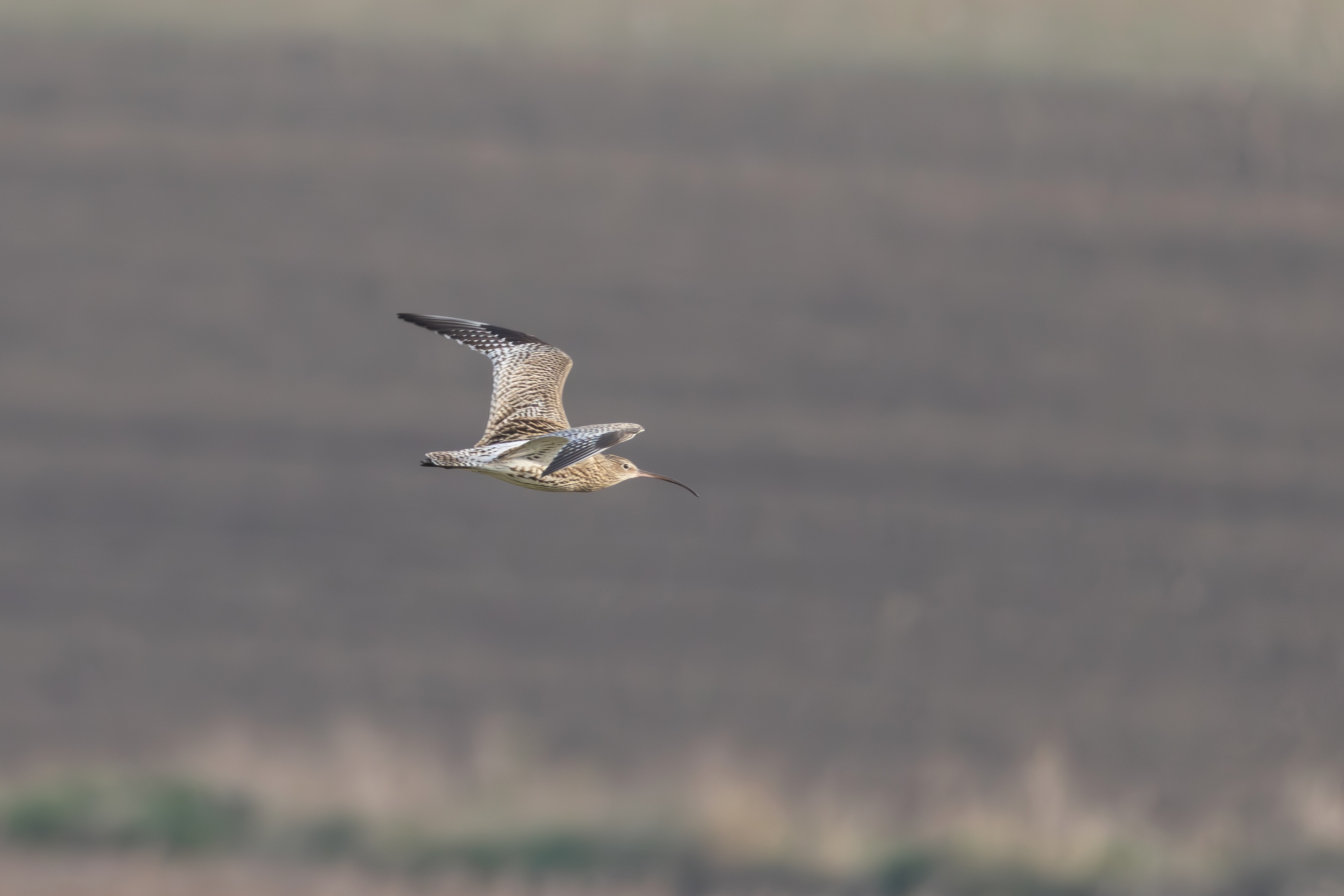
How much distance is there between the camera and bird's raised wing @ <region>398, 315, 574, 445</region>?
3366 cm

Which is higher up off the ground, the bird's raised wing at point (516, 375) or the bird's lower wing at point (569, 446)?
the bird's raised wing at point (516, 375)

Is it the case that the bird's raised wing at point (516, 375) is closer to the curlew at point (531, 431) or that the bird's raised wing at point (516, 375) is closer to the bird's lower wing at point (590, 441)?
the curlew at point (531, 431)

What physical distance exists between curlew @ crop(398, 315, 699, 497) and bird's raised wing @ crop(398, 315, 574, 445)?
0.02 m

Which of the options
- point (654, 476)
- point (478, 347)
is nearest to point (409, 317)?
point (478, 347)

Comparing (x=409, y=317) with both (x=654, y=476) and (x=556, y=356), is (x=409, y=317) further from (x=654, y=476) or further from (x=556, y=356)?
(x=654, y=476)

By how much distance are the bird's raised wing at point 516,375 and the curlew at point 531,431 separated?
0.07 feet

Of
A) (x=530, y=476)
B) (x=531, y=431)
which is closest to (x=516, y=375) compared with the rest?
(x=531, y=431)

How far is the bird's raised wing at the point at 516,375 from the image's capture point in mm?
33656

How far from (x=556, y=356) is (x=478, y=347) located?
2348mm

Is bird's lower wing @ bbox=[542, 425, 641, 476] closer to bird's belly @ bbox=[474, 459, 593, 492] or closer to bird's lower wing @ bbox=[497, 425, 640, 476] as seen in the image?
bird's lower wing @ bbox=[497, 425, 640, 476]

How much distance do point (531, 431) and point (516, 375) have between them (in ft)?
12.4

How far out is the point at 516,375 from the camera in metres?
36.5

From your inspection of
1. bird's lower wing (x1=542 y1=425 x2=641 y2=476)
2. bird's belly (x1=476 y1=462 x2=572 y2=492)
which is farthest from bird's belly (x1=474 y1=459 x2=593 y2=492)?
bird's lower wing (x1=542 y1=425 x2=641 y2=476)

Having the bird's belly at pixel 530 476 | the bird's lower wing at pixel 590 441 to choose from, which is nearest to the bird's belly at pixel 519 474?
the bird's belly at pixel 530 476
